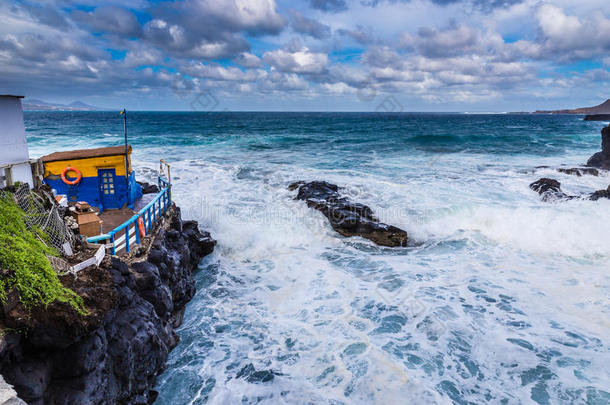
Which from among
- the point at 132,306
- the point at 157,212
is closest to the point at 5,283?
the point at 132,306

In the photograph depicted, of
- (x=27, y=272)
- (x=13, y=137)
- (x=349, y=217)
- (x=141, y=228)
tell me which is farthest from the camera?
(x=349, y=217)

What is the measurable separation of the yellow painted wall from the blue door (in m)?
0.19

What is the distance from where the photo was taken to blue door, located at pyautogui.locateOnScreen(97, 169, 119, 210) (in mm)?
14031

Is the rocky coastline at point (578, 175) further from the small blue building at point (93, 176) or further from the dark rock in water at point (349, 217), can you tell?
Result: the small blue building at point (93, 176)

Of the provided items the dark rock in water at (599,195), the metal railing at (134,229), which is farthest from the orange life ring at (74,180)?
the dark rock in water at (599,195)

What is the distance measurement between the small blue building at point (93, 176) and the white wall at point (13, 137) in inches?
91.6

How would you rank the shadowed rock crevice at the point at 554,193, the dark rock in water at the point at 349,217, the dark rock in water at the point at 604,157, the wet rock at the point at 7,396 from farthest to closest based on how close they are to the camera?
the dark rock in water at the point at 604,157 < the shadowed rock crevice at the point at 554,193 < the dark rock in water at the point at 349,217 < the wet rock at the point at 7,396

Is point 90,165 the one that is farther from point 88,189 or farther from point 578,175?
point 578,175

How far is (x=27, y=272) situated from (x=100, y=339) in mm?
1718

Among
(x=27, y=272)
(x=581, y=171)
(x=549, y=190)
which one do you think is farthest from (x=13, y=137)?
(x=581, y=171)

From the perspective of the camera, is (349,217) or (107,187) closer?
(107,187)

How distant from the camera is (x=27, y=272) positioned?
5418mm

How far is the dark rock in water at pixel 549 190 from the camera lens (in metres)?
21.3

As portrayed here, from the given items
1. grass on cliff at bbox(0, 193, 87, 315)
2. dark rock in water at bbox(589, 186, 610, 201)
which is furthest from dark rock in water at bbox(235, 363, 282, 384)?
dark rock in water at bbox(589, 186, 610, 201)
